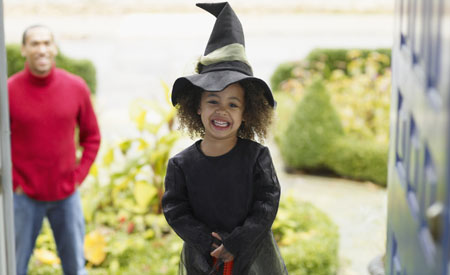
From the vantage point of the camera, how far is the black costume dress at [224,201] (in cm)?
227

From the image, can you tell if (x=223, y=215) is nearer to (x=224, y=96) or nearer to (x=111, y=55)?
(x=224, y=96)

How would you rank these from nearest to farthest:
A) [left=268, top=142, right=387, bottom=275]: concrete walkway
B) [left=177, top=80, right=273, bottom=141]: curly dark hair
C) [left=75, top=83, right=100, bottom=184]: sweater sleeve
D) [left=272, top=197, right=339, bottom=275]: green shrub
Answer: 1. [left=177, top=80, right=273, bottom=141]: curly dark hair
2. [left=75, top=83, right=100, bottom=184]: sweater sleeve
3. [left=272, top=197, right=339, bottom=275]: green shrub
4. [left=268, top=142, right=387, bottom=275]: concrete walkway

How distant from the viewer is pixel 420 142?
64.3 inches

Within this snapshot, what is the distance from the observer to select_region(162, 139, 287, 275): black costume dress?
2.27m

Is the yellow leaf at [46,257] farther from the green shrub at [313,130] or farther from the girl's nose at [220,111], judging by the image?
the green shrub at [313,130]

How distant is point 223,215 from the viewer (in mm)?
2291

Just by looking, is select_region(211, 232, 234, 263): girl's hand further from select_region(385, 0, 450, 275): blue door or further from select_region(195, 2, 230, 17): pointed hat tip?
select_region(195, 2, 230, 17): pointed hat tip

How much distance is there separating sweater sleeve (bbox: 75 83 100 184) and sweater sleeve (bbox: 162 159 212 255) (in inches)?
66.5

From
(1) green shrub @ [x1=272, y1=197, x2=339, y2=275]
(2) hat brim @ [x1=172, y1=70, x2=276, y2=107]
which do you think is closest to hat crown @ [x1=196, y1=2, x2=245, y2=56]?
(2) hat brim @ [x1=172, y1=70, x2=276, y2=107]

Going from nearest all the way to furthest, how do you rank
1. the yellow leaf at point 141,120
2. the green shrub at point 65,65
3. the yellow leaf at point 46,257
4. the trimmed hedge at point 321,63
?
the yellow leaf at point 46,257
the yellow leaf at point 141,120
the green shrub at point 65,65
the trimmed hedge at point 321,63

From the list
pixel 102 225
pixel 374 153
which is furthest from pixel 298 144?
pixel 102 225

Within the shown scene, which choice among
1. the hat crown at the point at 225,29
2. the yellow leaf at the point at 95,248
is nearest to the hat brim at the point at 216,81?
the hat crown at the point at 225,29

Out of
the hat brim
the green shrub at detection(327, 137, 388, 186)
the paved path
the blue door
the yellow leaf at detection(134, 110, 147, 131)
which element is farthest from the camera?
the green shrub at detection(327, 137, 388, 186)

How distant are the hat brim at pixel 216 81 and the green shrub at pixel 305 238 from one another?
2.39 meters
